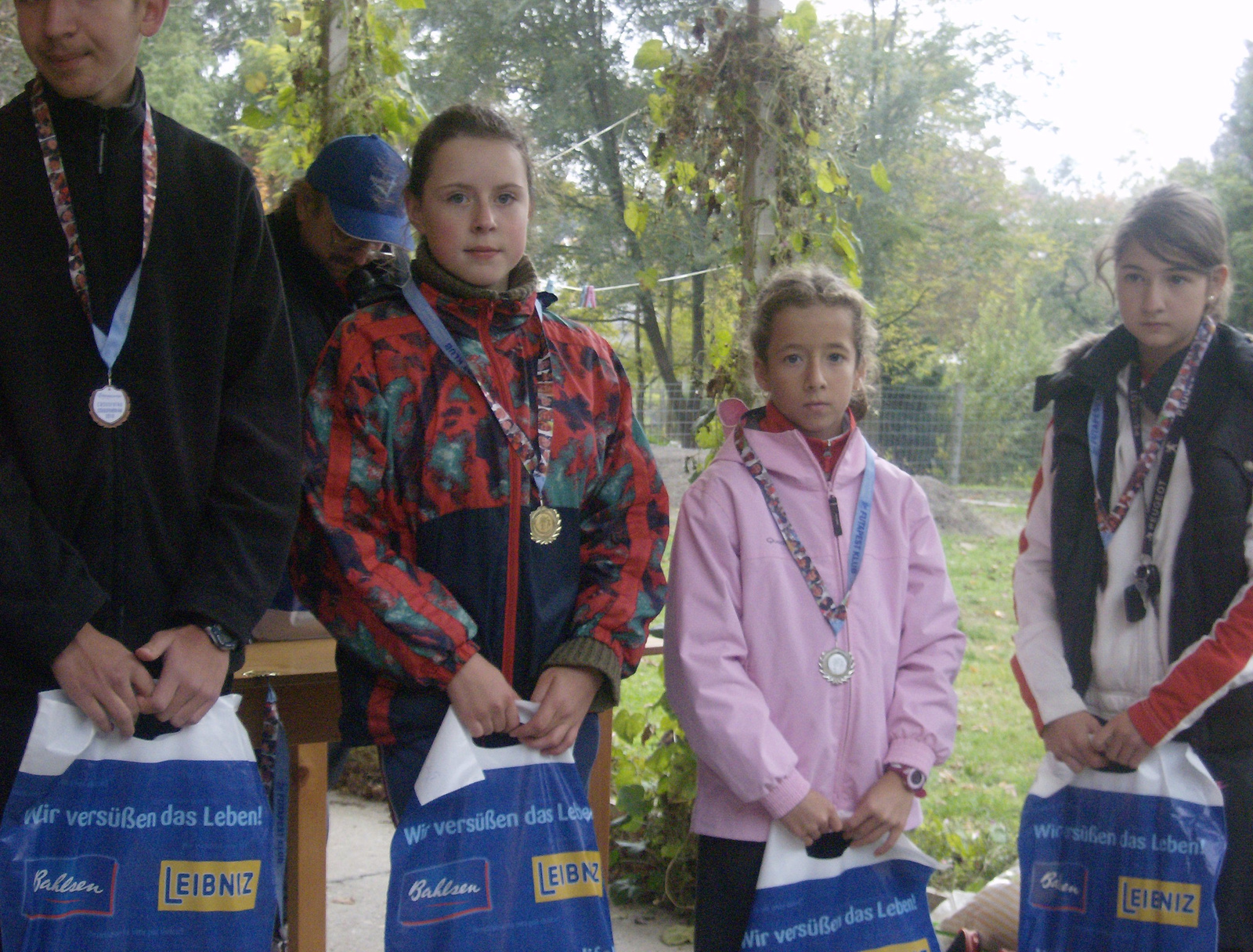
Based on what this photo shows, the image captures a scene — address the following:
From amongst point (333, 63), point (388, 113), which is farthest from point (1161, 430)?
point (333, 63)

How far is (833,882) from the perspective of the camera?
180cm

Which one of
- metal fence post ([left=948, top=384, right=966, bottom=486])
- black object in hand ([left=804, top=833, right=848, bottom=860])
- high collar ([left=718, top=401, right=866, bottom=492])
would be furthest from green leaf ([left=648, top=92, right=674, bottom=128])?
metal fence post ([left=948, top=384, right=966, bottom=486])

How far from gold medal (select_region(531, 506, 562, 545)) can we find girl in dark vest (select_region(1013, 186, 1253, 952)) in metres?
1.00

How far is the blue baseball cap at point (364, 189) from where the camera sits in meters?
2.46

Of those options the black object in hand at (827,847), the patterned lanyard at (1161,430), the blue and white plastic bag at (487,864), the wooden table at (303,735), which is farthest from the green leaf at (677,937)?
the patterned lanyard at (1161,430)

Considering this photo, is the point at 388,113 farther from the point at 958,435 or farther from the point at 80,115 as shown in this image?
the point at 958,435

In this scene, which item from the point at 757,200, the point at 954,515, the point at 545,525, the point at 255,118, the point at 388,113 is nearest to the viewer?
the point at 545,525

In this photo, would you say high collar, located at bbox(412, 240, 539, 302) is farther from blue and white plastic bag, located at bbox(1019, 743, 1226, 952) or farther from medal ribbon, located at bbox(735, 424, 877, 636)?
blue and white plastic bag, located at bbox(1019, 743, 1226, 952)

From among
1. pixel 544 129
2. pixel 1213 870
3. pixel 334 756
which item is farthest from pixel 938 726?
pixel 544 129

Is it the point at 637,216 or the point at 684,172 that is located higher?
the point at 684,172

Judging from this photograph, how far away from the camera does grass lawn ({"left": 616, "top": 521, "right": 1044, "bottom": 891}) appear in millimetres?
3277

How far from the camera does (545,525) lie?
177cm

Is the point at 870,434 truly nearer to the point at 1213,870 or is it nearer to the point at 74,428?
the point at 1213,870

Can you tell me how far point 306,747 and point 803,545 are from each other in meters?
1.23
